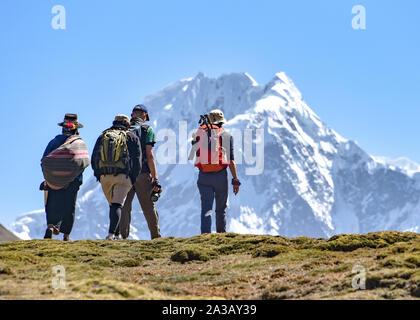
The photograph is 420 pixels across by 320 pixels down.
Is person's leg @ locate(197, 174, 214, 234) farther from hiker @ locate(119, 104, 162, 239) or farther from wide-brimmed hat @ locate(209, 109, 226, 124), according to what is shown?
wide-brimmed hat @ locate(209, 109, 226, 124)

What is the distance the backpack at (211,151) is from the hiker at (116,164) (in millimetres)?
2045

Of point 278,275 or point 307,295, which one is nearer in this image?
point 307,295

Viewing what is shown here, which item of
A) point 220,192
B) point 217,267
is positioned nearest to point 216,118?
point 220,192

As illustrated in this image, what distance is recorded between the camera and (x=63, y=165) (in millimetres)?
20172

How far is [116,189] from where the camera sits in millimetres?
19750

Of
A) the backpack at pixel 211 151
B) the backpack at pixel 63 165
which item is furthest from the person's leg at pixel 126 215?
the backpack at pixel 211 151

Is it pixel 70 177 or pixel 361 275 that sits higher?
pixel 70 177

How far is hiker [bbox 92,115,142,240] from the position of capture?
19.6 meters

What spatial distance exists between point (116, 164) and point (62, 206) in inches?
84.4
